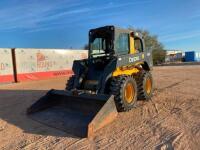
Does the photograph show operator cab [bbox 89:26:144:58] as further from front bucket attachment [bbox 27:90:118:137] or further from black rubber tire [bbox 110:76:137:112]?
front bucket attachment [bbox 27:90:118:137]

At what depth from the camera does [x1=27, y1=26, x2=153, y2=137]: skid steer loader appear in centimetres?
619

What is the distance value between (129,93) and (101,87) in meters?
0.92

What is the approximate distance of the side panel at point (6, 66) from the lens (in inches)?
727

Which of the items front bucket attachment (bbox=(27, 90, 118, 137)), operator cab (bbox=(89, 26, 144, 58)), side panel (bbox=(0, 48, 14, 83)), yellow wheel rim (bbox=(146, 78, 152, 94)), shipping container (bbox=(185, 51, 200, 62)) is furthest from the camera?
shipping container (bbox=(185, 51, 200, 62))

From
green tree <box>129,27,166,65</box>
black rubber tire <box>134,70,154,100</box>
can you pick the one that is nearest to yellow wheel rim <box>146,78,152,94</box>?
black rubber tire <box>134,70,154,100</box>

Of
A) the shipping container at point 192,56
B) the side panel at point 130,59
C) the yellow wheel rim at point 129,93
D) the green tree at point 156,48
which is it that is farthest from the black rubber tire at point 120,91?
the shipping container at point 192,56

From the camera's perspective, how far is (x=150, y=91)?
9.02 m

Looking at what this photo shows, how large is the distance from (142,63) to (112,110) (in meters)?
3.45

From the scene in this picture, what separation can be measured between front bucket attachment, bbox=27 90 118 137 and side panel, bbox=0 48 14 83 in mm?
11916

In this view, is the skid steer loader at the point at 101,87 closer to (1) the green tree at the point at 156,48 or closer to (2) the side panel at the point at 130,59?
(2) the side panel at the point at 130,59

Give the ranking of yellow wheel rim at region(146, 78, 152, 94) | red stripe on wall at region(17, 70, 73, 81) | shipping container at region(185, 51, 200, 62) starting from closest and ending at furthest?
yellow wheel rim at region(146, 78, 152, 94)
red stripe on wall at region(17, 70, 73, 81)
shipping container at region(185, 51, 200, 62)

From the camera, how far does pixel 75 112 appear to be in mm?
7004

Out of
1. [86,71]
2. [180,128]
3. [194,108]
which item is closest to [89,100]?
[86,71]

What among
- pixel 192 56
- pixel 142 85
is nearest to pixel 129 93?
pixel 142 85
